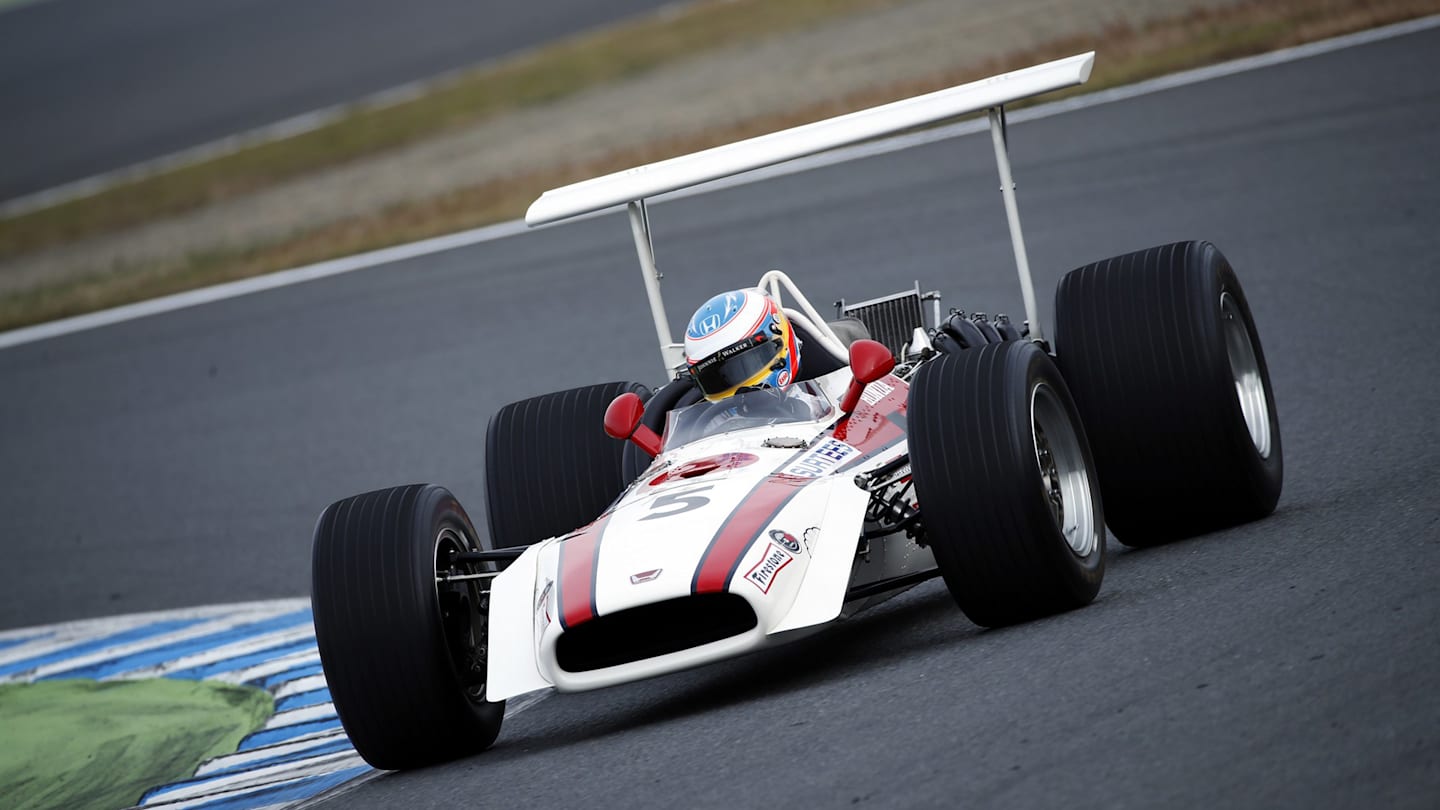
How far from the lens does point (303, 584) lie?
1099cm

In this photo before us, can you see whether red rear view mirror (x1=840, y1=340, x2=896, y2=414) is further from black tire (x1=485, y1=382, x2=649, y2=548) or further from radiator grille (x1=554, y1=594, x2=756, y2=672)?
black tire (x1=485, y1=382, x2=649, y2=548)

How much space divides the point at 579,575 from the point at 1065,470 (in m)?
1.88

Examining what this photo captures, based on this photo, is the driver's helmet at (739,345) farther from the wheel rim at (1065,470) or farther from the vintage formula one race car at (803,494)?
the wheel rim at (1065,470)

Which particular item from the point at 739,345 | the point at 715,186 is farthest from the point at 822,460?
the point at 715,186

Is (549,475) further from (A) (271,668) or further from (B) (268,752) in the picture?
(A) (271,668)

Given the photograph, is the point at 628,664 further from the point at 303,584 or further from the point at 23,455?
the point at 23,455

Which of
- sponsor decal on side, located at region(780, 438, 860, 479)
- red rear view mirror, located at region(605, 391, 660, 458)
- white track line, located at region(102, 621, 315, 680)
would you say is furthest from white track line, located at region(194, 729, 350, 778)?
sponsor decal on side, located at region(780, 438, 860, 479)

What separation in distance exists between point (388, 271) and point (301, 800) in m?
11.8

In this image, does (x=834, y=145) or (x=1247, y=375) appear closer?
(x=834, y=145)

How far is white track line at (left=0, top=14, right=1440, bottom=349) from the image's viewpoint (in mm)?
16953

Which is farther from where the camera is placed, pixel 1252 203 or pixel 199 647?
pixel 1252 203

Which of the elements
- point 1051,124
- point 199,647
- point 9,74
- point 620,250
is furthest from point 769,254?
point 9,74

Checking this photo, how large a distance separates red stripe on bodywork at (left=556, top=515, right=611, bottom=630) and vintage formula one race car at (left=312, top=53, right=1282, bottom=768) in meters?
0.01

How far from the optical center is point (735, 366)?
7324 mm
